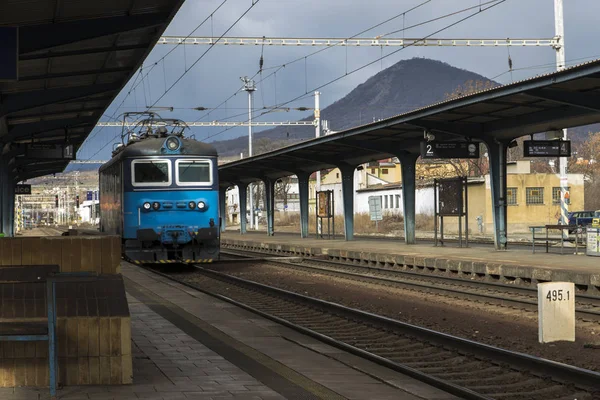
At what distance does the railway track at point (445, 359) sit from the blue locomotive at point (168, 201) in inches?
317

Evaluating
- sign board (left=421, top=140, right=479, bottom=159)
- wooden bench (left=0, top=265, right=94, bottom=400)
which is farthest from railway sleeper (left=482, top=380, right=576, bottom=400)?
sign board (left=421, top=140, right=479, bottom=159)

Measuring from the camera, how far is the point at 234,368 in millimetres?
7625

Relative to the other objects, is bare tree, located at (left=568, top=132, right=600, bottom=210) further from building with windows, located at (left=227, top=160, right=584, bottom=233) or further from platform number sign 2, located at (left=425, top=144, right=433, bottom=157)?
platform number sign 2, located at (left=425, top=144, right=433, bottom=157)

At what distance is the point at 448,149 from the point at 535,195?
33064mm

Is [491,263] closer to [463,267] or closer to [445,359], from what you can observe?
[463,267]

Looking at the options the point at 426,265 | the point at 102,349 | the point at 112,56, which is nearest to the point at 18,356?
the point at 102,349

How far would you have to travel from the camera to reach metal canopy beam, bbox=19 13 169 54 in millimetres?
12594

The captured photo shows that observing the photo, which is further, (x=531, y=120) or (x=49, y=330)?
(x=531, y=120)

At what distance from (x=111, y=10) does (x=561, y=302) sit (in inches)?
305

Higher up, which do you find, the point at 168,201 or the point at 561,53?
the point at 561,53

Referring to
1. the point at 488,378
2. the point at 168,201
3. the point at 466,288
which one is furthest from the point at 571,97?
the point at 488,378

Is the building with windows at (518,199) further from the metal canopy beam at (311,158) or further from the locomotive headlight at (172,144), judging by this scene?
the locomotive headlight at (172,144)

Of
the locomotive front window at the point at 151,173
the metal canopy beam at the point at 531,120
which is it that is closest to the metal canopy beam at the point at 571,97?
the metal canopy beam at the point at 531,120

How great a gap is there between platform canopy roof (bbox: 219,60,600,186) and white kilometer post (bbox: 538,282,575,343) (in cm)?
615
